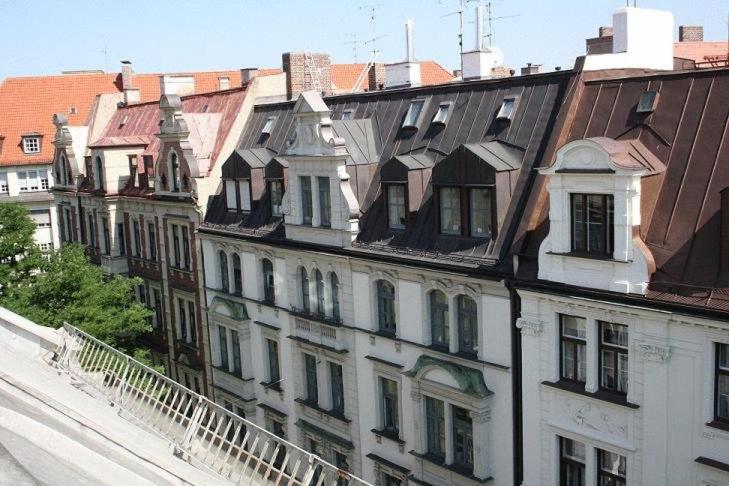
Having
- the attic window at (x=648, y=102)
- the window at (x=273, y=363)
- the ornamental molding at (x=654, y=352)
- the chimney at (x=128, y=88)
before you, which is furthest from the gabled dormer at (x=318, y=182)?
the chimney at (x=128, y=88)

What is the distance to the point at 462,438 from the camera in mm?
21422

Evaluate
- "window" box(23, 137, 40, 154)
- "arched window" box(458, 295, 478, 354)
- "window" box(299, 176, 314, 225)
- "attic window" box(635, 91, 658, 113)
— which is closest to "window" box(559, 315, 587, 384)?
"arched window" box(458, 295, 478, 354)

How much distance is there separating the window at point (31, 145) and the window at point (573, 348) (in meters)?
48.8

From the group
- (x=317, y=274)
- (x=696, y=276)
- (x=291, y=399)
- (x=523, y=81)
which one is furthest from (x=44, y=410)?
(x=291, y=399)

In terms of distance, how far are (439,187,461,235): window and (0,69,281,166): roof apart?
37.7 metres

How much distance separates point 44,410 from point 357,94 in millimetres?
23188

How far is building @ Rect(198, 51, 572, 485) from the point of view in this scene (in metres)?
20.5

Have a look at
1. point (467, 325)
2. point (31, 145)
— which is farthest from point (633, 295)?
point (31, 145)

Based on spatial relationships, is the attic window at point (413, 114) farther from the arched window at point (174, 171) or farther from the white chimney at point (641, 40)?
the arched window at point (174, 171)

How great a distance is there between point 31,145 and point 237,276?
34.0m

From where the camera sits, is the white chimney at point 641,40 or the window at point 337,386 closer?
the white chimney at point 641,40

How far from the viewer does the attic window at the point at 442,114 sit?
24.0 m

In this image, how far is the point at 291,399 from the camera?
1099 inches

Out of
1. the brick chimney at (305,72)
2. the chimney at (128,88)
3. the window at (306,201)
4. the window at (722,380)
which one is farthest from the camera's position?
the chimney at (128,88)
